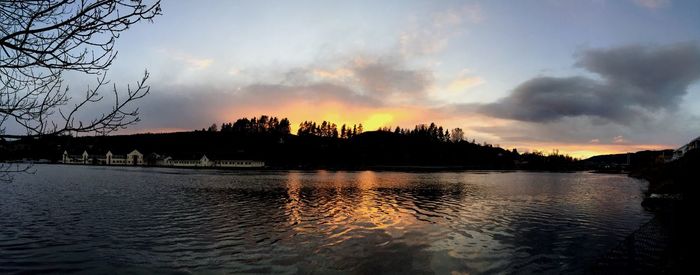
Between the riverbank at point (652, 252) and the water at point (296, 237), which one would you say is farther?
the water at point (296, 237)

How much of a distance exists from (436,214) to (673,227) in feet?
51.7

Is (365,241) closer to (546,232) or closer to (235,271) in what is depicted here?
(235,271)

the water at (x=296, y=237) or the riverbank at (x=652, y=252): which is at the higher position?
the riverbank at (x=652, y=252)

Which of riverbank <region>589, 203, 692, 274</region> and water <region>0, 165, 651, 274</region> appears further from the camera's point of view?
water <region>0, 165, 651, 274</region>

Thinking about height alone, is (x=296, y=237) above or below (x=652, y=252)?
below

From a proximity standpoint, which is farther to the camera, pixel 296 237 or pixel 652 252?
pixel 296 237

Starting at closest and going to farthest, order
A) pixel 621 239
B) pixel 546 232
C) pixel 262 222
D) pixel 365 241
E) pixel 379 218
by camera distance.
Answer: pixel 365 241
pixel 621 239
pixel 546 232
pixel 262 222
pixel 379 218

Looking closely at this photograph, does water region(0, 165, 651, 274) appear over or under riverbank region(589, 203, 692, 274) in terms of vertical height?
under

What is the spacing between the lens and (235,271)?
15.4 m

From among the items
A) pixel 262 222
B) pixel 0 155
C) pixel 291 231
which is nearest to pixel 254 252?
pixel 291 231

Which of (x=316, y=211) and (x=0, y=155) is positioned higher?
(x=0, y=155)

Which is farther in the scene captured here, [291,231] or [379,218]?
[379,218]

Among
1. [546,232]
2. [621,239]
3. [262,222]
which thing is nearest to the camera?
[621,239]

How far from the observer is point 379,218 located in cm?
2958
